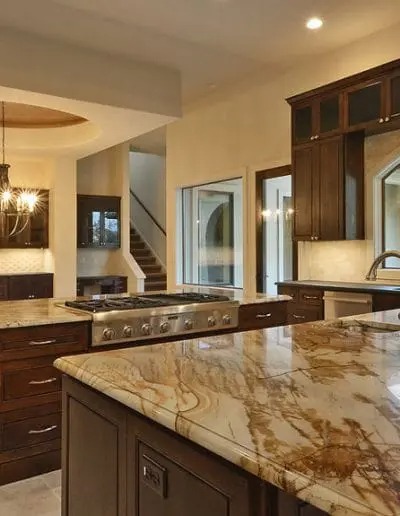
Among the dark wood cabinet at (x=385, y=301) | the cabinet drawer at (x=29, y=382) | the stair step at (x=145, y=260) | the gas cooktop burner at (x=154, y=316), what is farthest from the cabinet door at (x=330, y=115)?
the stair step at (x=145, y=260)

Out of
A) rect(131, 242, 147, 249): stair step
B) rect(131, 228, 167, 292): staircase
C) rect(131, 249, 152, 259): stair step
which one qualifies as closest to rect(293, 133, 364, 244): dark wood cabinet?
rect(131, 228, 167, 292): staircase

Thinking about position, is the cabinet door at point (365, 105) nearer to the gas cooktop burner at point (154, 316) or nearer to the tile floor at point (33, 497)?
the gas cooktop burner at point (154, 316)

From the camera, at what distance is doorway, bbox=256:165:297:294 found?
620 centimetres

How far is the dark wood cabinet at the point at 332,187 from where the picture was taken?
16.3 feet

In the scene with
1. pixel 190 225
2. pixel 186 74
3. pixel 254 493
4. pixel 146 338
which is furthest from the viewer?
pixel 190 225

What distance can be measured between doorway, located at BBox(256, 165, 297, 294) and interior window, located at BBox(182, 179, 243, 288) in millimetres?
464

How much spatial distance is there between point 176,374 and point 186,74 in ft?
16.5

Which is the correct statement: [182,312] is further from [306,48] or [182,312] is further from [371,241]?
[306,48]

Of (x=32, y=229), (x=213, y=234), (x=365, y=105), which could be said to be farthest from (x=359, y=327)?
(x=32, y=229)

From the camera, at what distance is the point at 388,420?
1080mm

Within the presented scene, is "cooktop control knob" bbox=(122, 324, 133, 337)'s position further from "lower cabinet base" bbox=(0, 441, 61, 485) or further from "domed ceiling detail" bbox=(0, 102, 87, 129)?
"domed ceiling detail" bbox=(0, 102, 87, 129)

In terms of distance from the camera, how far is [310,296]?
486cm

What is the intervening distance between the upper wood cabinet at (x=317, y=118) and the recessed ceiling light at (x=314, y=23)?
66 cm

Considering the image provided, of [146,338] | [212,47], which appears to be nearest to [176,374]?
[146,338]
